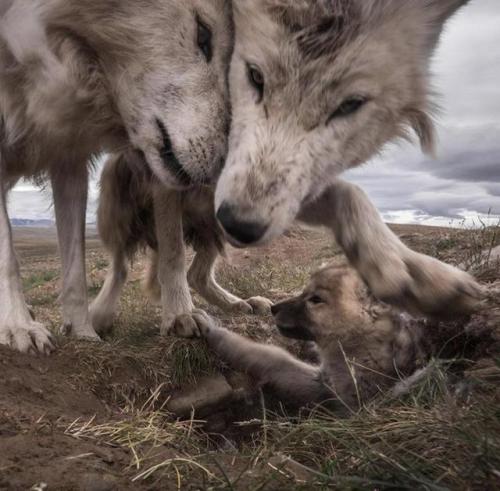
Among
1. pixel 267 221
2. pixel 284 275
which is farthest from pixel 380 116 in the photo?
pixel 284 275

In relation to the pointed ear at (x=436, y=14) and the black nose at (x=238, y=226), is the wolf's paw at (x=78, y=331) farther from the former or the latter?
the pointed ear at (x=436, y=14)

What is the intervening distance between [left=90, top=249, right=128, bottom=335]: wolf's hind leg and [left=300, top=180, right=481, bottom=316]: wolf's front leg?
230cm

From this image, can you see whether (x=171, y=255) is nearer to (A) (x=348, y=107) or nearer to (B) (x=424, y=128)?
(B) (x=424, y=128)

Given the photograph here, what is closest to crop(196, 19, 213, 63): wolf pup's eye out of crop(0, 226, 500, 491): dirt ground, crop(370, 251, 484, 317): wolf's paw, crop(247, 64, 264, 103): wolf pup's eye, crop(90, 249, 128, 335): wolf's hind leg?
crop(247, 64, 264, 103): wolf pup's eye

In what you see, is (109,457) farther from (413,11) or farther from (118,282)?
(118,282)

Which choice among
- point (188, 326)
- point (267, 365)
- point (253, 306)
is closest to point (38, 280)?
point (253, 306)

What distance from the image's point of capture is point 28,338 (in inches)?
115

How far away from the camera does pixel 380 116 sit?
2.68 m

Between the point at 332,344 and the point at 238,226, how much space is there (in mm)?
1505

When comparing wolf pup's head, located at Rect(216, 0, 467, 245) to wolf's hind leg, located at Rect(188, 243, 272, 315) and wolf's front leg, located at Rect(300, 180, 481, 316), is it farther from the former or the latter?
wolf's hind leg, located at Rect(188, 243, 272, 315)

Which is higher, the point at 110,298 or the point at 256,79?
the point at 256,79

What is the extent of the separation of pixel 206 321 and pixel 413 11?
218cm

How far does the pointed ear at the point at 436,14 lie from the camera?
267 centimetres

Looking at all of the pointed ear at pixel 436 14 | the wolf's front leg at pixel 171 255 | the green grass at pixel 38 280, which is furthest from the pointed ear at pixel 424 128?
the green grass at pixel 38 280
